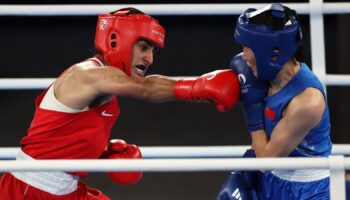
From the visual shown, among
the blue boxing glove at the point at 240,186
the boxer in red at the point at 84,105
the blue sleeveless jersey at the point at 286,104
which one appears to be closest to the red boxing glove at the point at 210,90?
the boxer in red at the point at 84,105

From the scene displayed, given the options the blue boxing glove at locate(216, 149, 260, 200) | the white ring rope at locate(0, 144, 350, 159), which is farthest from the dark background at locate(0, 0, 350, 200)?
the blue boxing glove at locate(216, 149, 260, 200)

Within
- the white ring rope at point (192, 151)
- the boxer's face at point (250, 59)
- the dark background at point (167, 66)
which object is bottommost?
the dark background at point (167, 66)

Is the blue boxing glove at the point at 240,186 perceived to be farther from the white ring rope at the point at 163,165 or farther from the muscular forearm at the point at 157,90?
the white ring rope at the point at 163,165

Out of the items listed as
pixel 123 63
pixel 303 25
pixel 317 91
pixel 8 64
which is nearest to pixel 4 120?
pixel 8 64

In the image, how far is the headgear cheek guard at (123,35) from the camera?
248cm

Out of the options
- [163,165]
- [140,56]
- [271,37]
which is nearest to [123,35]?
[140,56]

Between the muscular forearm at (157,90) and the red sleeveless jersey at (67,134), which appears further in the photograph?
the red sleeveless jersey at (67,134)

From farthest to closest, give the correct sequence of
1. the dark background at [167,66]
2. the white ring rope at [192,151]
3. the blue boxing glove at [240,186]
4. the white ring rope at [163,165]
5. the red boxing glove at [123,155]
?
the dark background at [167,66], the white ring rope at [192,151], the red boxing glove at [123,155], the blue boxing glove at [240,186], the white ring rope at [163,165]

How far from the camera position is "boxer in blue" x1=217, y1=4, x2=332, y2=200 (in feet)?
7.61

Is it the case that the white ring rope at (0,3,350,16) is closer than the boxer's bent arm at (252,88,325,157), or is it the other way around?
the boxer's bent arm at (252,88,325,157)

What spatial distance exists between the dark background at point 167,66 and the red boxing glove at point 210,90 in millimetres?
1611

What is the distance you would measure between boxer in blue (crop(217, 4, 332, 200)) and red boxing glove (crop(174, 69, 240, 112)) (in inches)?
2.9

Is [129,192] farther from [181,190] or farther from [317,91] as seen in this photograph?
[317,91]

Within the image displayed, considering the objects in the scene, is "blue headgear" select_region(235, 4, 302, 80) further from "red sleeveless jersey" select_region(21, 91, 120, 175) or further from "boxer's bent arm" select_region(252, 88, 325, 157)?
"red sleeveless jersey" select_region(21, 91, 120, 175)
